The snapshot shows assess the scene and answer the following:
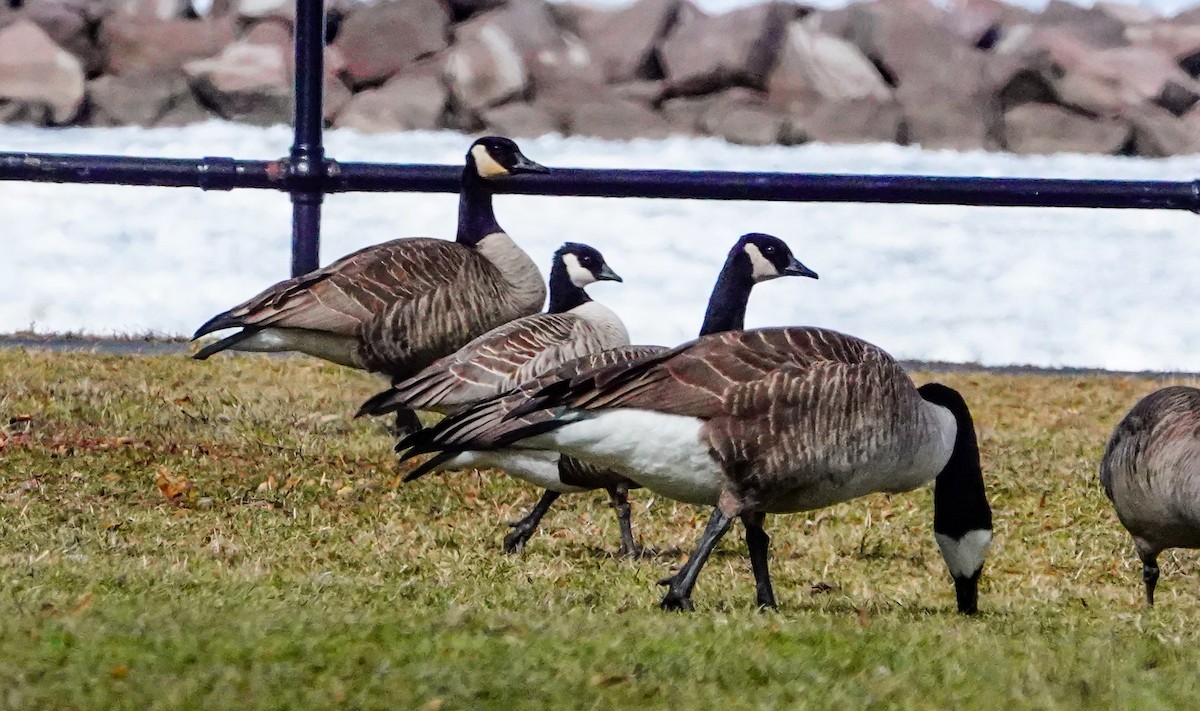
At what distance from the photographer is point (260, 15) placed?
2234 centimetres

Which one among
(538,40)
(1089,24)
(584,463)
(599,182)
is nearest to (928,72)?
(1089,24)

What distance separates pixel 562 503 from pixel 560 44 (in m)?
14.3

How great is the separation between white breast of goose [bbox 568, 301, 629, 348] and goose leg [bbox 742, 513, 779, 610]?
2244 millimetres

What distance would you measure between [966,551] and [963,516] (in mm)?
141

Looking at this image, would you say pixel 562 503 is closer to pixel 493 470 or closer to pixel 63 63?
pixel 493 470

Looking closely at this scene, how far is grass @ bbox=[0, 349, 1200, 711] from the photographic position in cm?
466

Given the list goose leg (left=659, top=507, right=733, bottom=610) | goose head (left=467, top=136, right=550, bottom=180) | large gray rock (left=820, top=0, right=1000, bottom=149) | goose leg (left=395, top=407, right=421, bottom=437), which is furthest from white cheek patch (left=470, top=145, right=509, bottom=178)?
large gray rock (left=820, top=0, right=1000, bottom=149)

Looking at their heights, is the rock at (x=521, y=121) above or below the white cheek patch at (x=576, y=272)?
below

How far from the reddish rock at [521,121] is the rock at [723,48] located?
1410 mm

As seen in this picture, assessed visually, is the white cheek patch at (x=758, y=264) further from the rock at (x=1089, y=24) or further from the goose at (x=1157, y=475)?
the rock at (x=1089, y=24)

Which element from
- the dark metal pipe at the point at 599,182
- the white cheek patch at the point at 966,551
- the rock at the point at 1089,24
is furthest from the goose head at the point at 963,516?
the rock at the point at 1089,24

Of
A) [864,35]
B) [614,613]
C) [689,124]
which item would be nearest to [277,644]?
[614,613]

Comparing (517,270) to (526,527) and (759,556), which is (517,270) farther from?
(759,556)

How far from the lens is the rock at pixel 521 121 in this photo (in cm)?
2066
